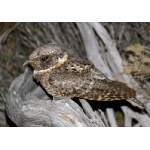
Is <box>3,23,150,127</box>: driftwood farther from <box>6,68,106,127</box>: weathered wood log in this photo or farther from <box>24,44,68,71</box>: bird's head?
<box>24,44,68,71</box>: bird's head

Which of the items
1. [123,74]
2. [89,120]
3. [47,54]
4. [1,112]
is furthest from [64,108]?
[1,112]

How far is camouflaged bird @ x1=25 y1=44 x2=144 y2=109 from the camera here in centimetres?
304

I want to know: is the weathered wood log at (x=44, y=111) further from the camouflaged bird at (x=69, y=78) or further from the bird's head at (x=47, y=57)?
the bird's head at (x=47, y=57)

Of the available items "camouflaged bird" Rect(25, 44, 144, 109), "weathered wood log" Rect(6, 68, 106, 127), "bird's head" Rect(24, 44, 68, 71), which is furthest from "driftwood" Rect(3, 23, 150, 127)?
"bird's head" Rect(24, 44, 68, 71)

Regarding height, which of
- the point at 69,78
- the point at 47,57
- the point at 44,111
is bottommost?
the point at 44,111

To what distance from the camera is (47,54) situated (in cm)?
301

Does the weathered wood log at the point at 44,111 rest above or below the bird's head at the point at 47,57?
below

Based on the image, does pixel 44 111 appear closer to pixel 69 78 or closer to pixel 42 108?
pixel 42 108

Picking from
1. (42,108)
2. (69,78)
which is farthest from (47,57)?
(42,108)

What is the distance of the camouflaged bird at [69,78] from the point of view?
3.04m

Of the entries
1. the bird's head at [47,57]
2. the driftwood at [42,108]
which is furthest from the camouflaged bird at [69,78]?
the driftwood at [42,108]

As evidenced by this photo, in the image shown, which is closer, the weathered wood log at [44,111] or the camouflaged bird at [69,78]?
the weathered wood log at [44,111]

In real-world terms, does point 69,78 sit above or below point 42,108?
above

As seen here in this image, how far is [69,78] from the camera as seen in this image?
3066 mm
